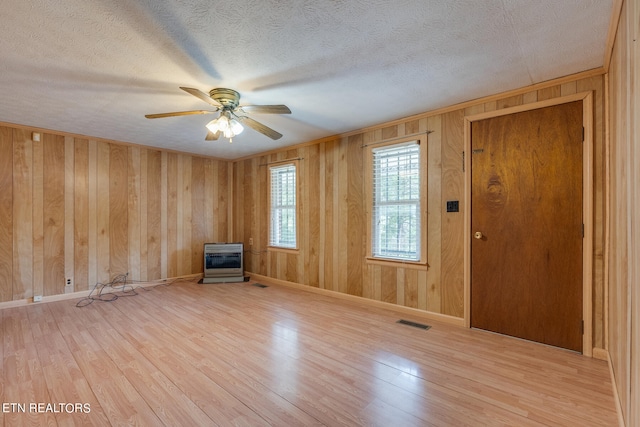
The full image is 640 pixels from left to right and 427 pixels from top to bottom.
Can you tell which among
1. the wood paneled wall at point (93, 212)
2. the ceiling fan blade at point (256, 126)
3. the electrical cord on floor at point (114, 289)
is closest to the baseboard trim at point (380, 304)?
the wood paneled wall at point (93, 212)

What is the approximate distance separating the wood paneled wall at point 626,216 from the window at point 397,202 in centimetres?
164

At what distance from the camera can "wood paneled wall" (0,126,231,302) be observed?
3.71 meters

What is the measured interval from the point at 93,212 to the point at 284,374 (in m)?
4.03

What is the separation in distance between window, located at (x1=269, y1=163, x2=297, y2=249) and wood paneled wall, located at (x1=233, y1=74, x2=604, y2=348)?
18cm

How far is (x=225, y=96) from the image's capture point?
255 cm

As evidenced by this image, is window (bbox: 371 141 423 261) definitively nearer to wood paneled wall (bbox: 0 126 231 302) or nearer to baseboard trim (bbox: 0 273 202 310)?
wood paneled wall (bbox: 0 126 231 302)

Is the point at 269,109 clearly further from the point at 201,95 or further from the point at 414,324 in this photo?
the point at 414,324

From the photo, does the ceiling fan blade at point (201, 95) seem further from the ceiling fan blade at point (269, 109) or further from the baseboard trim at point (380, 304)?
the baseboard trim at point (380, 304)

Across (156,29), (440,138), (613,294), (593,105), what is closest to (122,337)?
(156,29)

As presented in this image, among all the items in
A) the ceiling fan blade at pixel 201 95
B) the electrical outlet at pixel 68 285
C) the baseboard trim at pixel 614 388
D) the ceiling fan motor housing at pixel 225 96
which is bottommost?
the baseboard trim at pixel 614 388

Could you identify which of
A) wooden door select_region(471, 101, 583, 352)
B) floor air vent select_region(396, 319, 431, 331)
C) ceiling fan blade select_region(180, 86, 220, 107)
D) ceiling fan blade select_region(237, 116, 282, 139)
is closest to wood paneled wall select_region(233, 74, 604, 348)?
wooden door select_region(471, 101, 583, 352)

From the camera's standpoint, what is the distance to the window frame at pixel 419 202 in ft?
10.8

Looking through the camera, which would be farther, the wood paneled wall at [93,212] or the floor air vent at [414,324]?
the wood paneled wall at [93,212]

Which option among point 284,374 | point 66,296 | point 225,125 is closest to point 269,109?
point 225,125
